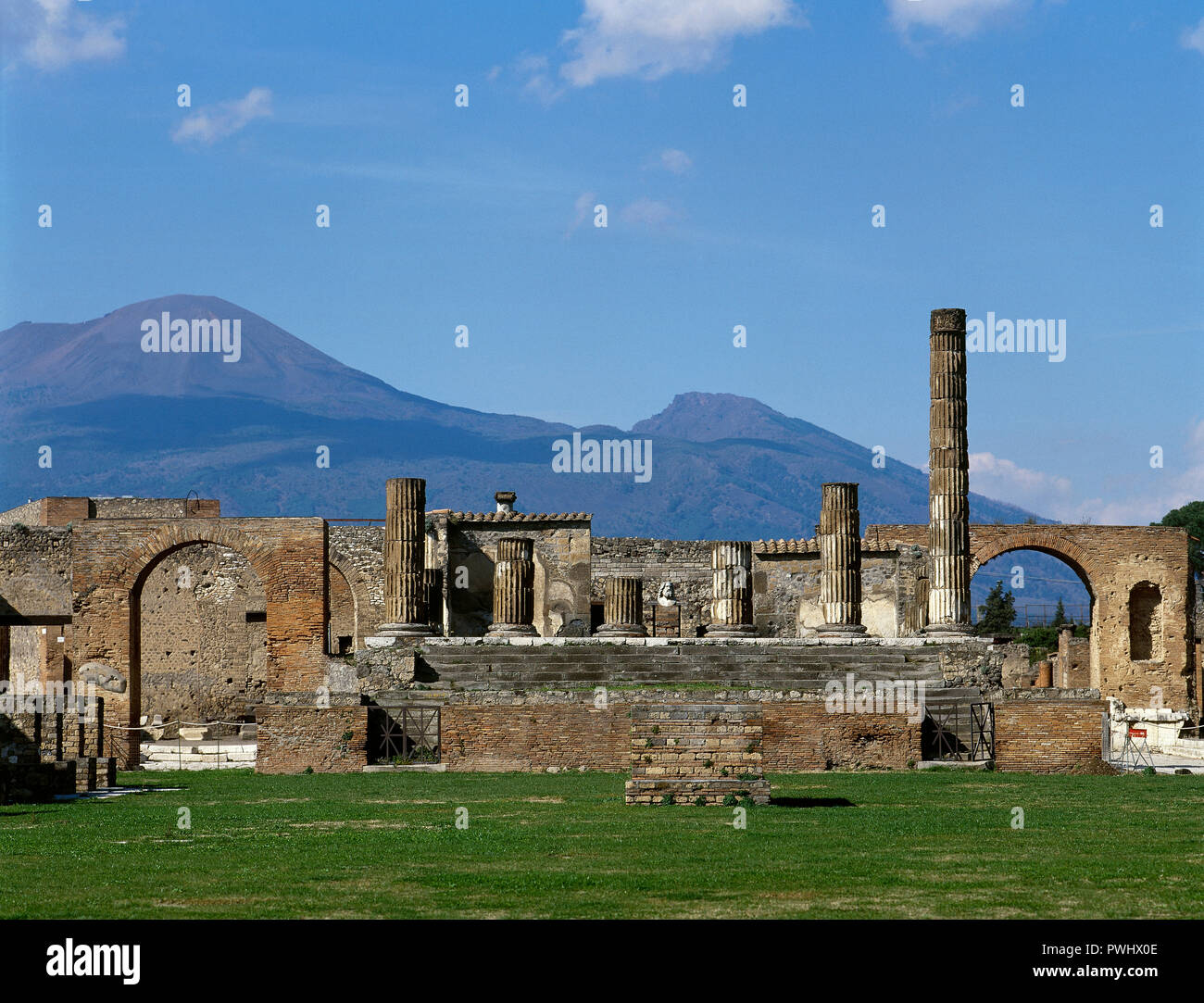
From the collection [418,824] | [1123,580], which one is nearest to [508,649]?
[418,824]

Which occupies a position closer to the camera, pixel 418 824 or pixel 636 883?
pixel 636 883

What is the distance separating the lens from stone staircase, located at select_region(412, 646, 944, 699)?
26906 mm

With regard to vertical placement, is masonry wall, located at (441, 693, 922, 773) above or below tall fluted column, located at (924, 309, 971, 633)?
below

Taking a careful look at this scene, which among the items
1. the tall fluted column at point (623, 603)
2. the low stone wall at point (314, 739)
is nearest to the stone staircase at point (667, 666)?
the low stone wall at point (314, 739)

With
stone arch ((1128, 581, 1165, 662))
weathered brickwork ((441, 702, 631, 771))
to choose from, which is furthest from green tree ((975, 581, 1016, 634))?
weathered brickwork ((441, 702, 631, 771))

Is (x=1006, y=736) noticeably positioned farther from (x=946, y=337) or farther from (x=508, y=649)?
(x=946, y=337)

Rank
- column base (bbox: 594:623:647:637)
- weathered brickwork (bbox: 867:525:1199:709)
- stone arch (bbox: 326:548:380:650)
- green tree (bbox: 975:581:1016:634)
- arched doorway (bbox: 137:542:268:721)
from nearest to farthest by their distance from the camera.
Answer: column base (bbox: 594:623:647:637) < stone arch (bbox: 326:548:380:650) < arched doorway (bbox: 137:542:268:721) < weathered brickwork (bbox: 867:525:1199:709) < green tree (bbox: 975:581:1016:634)

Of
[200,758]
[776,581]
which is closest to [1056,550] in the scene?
[776,581]

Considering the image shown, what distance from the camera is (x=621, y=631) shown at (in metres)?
31.8

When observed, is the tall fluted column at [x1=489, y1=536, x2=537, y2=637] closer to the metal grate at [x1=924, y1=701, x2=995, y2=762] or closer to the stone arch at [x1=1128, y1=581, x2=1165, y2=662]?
the metal grate at [x1=924, y1=701, x2=995, y2=762]

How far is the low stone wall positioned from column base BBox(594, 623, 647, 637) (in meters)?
8.50

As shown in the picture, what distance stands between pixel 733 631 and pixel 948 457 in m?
5.10
